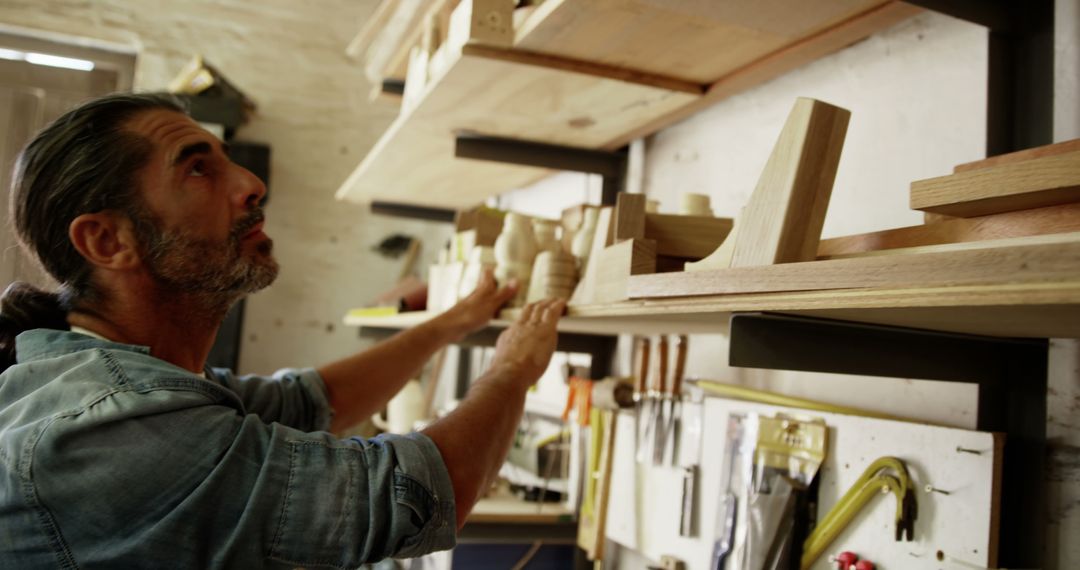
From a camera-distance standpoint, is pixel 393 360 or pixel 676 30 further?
pixel 393 360

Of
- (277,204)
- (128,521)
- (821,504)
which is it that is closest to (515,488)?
(821,504)

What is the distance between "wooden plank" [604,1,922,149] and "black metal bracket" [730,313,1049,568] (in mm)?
503

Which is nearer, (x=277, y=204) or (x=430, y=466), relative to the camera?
(x=430, y=466)

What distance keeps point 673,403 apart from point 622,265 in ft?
2.14

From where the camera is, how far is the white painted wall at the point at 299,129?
3.56m

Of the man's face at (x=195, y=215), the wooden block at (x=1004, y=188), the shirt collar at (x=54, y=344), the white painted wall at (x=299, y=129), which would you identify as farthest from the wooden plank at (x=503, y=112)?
the white painted wall at (x=299, y=129)

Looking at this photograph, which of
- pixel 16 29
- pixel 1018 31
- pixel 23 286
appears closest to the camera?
pixel 1018 31

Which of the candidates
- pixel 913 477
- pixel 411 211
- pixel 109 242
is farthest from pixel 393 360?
pixel 411 211

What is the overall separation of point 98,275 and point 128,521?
40 centimetres

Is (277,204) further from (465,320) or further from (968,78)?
(968,78)

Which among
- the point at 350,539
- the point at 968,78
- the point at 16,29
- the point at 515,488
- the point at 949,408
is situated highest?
the point at 16,29

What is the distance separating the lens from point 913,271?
0.59 metres

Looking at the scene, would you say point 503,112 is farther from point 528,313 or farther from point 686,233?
point 686,233

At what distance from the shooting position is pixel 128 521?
851mm
